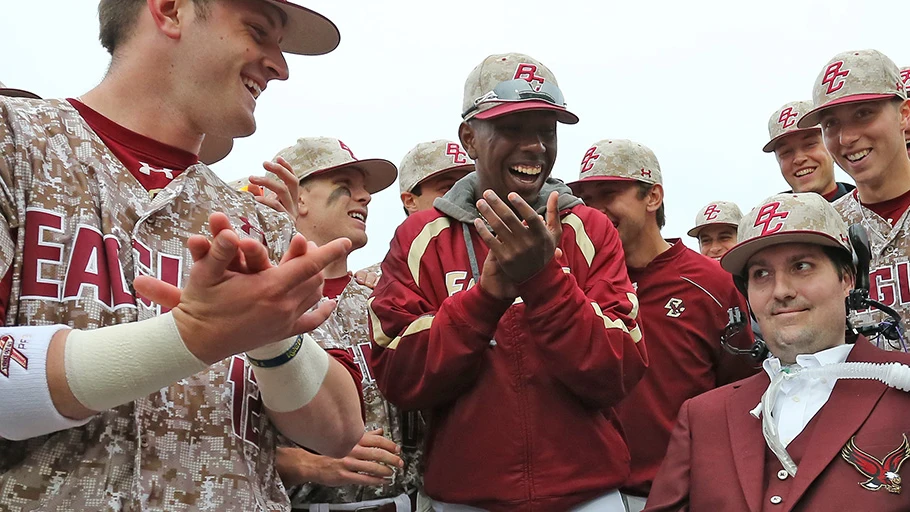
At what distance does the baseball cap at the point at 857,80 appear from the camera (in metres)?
4.96

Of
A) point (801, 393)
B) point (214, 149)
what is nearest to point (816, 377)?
point (801, 393)

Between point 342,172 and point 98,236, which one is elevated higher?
point 342,172

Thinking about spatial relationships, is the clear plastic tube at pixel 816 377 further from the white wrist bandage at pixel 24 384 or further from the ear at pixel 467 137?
the white wrist bandage at pixel 24 384

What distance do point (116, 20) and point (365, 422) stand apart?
2015 millimetres

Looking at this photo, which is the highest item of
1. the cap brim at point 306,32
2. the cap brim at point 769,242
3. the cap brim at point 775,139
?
the cap brim at point 775,139

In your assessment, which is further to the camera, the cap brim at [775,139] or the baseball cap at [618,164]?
the cap brim at [775,139]

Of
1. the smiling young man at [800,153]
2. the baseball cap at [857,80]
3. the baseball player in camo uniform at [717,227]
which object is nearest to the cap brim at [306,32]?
the baseball cap at [857,80]

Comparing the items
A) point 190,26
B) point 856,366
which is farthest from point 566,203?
point 190,26

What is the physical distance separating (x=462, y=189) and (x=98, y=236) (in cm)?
206

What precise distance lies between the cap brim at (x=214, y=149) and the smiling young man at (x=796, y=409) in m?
2.06

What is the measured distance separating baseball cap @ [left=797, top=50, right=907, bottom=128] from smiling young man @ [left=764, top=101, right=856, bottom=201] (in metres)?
1.48

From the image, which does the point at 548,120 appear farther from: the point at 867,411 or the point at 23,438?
the point at 23,438

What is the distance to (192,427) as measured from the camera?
2223 mm

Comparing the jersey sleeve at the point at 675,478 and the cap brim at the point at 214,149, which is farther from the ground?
the cap brim at the point at 214,149
